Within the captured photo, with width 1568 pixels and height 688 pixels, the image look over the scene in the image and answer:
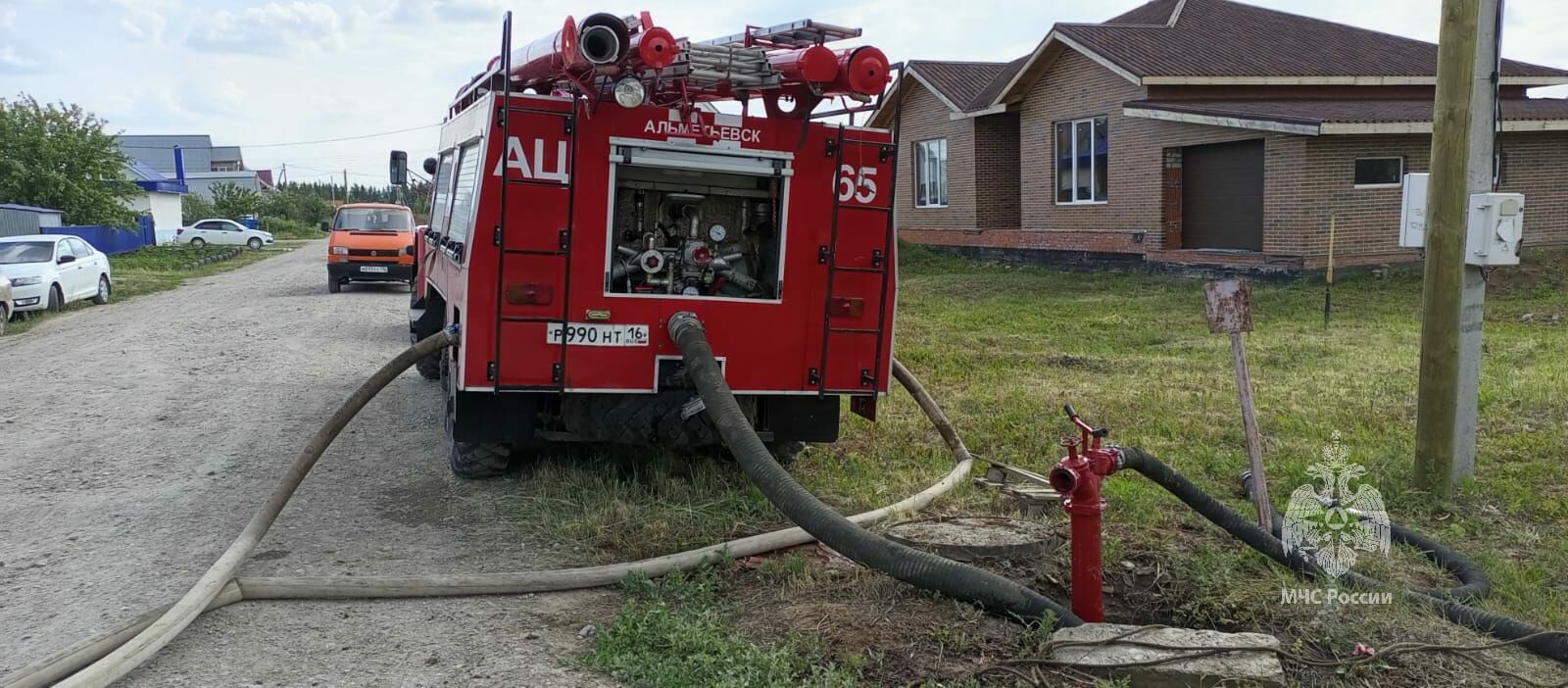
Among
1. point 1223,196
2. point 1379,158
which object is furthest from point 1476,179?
point 1223,196

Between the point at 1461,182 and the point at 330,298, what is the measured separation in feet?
61.6

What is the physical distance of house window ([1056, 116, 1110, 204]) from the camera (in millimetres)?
24248

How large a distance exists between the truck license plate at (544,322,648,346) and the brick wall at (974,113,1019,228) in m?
22.6

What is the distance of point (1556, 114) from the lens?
20.2 metres

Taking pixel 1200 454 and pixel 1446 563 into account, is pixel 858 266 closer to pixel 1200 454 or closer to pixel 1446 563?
pixel 1200 454

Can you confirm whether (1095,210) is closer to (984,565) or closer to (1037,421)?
(1037,421)

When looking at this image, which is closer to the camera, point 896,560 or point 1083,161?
point 896,560

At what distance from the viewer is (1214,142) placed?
837 inches

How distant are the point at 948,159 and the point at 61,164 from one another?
2601 cm

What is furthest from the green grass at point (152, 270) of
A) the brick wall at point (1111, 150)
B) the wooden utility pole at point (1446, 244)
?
the brick wall at point (1111, 150)

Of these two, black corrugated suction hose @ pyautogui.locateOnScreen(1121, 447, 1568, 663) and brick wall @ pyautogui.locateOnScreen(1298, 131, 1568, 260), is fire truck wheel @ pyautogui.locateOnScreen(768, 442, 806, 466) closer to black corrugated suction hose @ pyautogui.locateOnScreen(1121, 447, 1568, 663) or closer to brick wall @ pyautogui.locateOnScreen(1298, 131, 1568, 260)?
black corrugated suction hose @ pyautogui.locateOnScreen(1121, 447, 1568, 663)

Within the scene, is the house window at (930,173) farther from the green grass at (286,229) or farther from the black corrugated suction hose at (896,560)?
the green grass at (286,229)

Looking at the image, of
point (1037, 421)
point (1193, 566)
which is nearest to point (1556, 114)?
point (1037, 421)

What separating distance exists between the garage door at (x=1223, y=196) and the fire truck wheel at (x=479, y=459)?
16.8 meters
